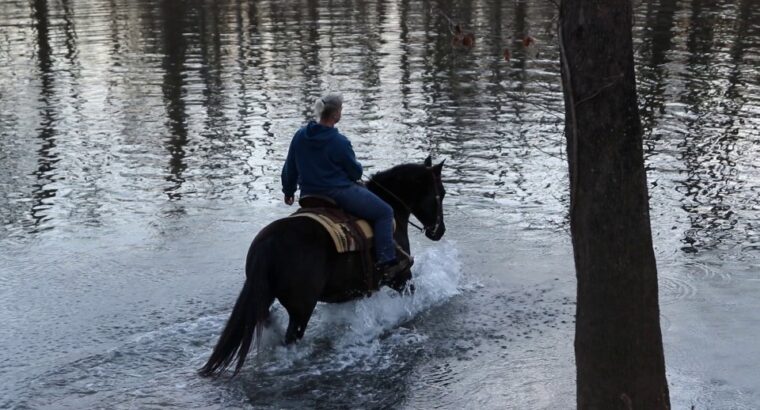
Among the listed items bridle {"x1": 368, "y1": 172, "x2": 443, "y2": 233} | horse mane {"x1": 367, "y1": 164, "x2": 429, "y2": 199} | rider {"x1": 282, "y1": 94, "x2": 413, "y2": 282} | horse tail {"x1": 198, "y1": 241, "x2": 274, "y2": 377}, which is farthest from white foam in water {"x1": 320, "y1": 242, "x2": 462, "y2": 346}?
horse tail {"x1": 198, "y1": 241, "x2": 274, "y2": 377}

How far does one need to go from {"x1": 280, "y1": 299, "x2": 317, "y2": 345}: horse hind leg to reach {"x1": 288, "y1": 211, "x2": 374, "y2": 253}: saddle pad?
511mm

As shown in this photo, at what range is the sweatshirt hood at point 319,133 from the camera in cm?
851

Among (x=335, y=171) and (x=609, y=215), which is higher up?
(x=609, y=215)

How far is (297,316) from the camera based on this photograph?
826 centimetres

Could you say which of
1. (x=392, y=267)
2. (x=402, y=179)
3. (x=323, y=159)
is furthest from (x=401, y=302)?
(x=323, y=159)

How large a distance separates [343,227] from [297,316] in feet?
2.69

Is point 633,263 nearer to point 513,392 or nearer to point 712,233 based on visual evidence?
point 513,392

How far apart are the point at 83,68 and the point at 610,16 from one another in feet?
73.3

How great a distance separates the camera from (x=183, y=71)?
24625 millimetres

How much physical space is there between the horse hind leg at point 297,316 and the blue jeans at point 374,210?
88cm

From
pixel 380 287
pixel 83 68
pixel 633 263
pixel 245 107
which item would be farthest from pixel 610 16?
pixel 83 68

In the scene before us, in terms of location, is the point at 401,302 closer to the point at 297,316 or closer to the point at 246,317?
the point at 297,316

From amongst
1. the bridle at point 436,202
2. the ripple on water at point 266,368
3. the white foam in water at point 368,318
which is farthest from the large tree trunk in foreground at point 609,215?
the bridle at point 436,202

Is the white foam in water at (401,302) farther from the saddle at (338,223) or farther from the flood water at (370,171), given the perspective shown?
the saddle at (338,223)
